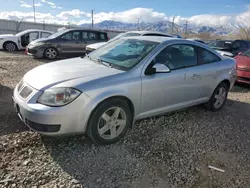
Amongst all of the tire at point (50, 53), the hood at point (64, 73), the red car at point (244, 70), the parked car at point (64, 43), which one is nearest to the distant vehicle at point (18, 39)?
the parked car at point (64, 43)

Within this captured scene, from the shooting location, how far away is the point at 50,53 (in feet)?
35.2

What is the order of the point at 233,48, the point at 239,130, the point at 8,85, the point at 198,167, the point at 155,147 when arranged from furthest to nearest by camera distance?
the point at 233,48, the point at 8,85, the point at 239,130, the point at 155,147, the point at 198,167

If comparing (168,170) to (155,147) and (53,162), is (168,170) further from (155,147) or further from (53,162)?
(53,162)

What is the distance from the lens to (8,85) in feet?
19.1

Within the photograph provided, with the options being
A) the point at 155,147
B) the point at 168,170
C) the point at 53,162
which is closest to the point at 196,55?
the point at 155,147

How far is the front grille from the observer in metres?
2.98

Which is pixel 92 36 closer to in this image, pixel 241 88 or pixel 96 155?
pixel 241 88

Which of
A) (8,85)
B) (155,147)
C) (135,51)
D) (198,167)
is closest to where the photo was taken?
(198,167)

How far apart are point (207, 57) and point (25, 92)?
3327 mm

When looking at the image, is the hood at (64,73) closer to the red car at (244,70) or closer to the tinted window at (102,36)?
the red car at (244,70)

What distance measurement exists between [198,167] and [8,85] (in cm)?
489

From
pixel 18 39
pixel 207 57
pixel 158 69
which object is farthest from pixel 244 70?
pixel 18 39

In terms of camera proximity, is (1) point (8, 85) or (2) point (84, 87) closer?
(2) point (84, 87)

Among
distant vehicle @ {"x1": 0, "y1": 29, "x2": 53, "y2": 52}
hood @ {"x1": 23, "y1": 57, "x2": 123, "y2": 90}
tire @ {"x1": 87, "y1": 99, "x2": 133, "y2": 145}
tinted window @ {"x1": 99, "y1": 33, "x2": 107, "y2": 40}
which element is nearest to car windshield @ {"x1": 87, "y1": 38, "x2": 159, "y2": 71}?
hood @ {"x1": 23, "y1": 57, "x2": 123, "y2": 90}
